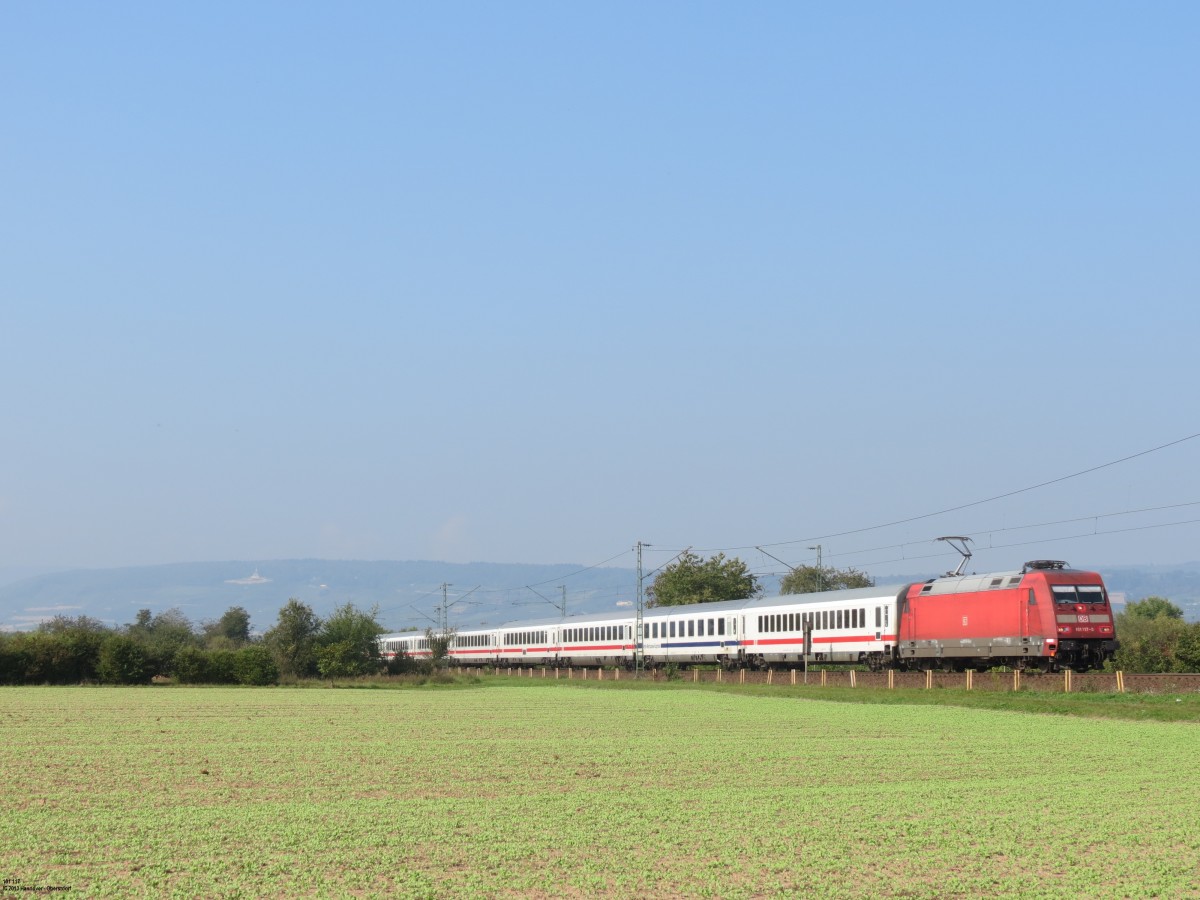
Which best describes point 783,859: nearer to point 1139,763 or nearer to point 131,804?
point 131,804

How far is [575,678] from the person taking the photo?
81312mm

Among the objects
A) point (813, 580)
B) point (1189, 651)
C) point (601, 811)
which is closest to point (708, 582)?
point (813, 580)

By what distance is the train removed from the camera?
167 ft

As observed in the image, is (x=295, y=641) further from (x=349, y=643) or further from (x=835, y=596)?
(x=835, y=596)

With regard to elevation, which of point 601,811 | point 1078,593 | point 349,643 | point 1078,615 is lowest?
point 601,811

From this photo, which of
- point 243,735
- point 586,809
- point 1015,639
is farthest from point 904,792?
point 1015,639

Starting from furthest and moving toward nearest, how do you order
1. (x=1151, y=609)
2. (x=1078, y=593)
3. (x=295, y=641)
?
(x=1151, y=609) < (x=295, y=641) < (x=1078, y=593)

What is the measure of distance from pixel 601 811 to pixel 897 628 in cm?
4372

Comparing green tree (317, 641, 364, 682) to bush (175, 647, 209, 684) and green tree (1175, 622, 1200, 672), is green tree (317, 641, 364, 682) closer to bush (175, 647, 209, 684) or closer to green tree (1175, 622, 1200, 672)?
bush (175, 647, 209, 684)

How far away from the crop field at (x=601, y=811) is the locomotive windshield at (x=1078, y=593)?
15.5 m

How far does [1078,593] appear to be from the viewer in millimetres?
51125

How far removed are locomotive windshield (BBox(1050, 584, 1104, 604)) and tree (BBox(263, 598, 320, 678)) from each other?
166ft

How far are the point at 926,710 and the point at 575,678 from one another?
3986cm

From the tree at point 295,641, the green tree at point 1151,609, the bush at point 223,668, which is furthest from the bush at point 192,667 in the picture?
the green tree at point 1151,609
